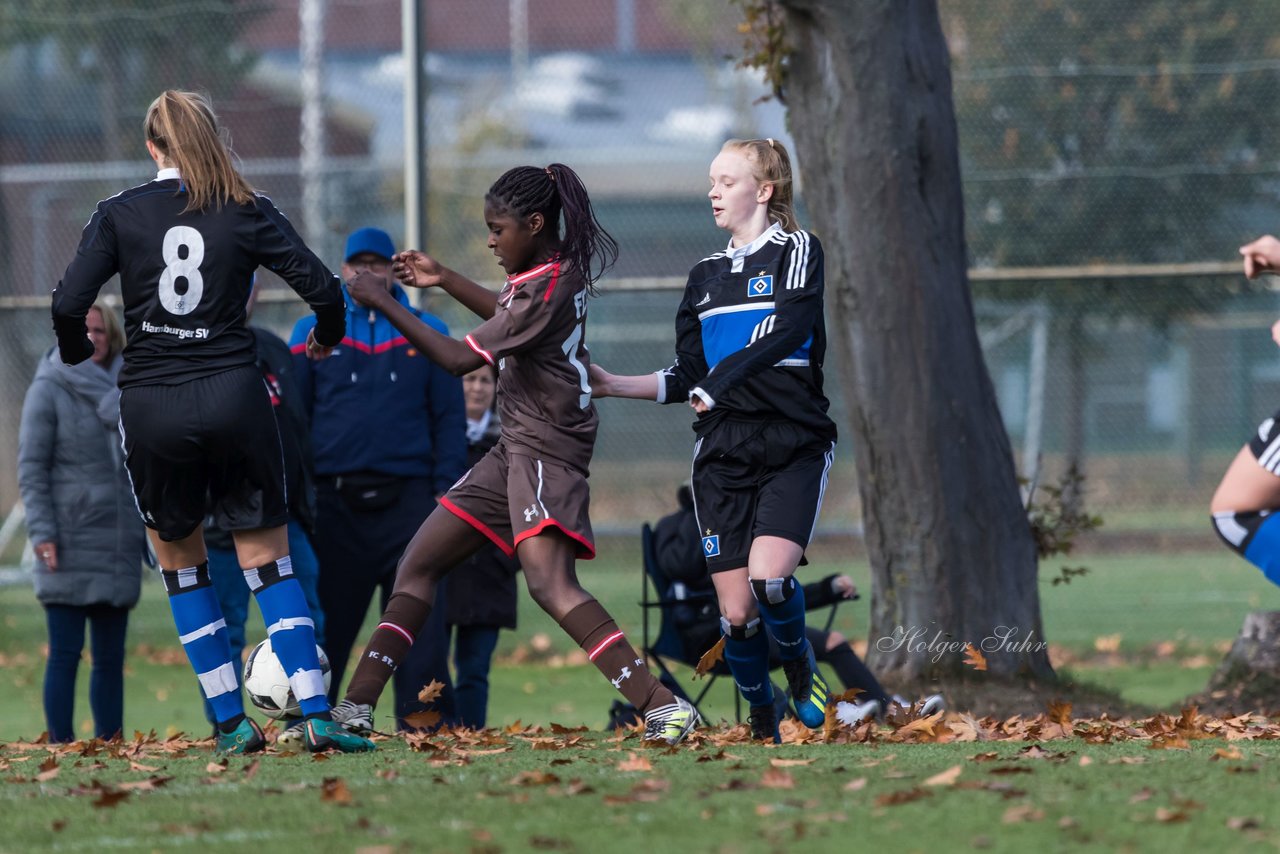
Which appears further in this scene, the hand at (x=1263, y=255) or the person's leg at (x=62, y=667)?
the person's leg at (x=62, y=667)

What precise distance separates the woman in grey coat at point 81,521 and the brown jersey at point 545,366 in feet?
8.28

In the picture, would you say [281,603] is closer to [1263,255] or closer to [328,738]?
[328,738]

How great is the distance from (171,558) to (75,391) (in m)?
2.32

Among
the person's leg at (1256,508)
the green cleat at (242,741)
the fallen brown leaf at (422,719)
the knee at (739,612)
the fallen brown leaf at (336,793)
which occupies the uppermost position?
the person's leg at (1256,508)

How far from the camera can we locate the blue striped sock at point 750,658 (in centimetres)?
587

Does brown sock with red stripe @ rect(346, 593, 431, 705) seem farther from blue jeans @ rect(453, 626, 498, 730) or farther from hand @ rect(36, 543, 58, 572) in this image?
hand @ rect(36, 543, 58, 572)

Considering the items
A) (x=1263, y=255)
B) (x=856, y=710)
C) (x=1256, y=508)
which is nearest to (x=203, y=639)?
(x=856, y=710)

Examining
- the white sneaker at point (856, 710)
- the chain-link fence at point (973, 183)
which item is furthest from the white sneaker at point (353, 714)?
the chain-link fence at point (973, 183)

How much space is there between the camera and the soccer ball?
559cm

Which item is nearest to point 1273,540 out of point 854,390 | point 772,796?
point 772,796

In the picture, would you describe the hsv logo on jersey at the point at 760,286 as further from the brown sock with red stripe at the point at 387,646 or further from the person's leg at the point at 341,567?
the person's leg at the point at 341,567

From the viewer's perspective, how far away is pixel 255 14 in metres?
15.5

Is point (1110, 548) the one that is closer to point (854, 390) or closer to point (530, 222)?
point (854, 390)

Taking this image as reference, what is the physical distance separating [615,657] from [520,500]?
0.60 metres
